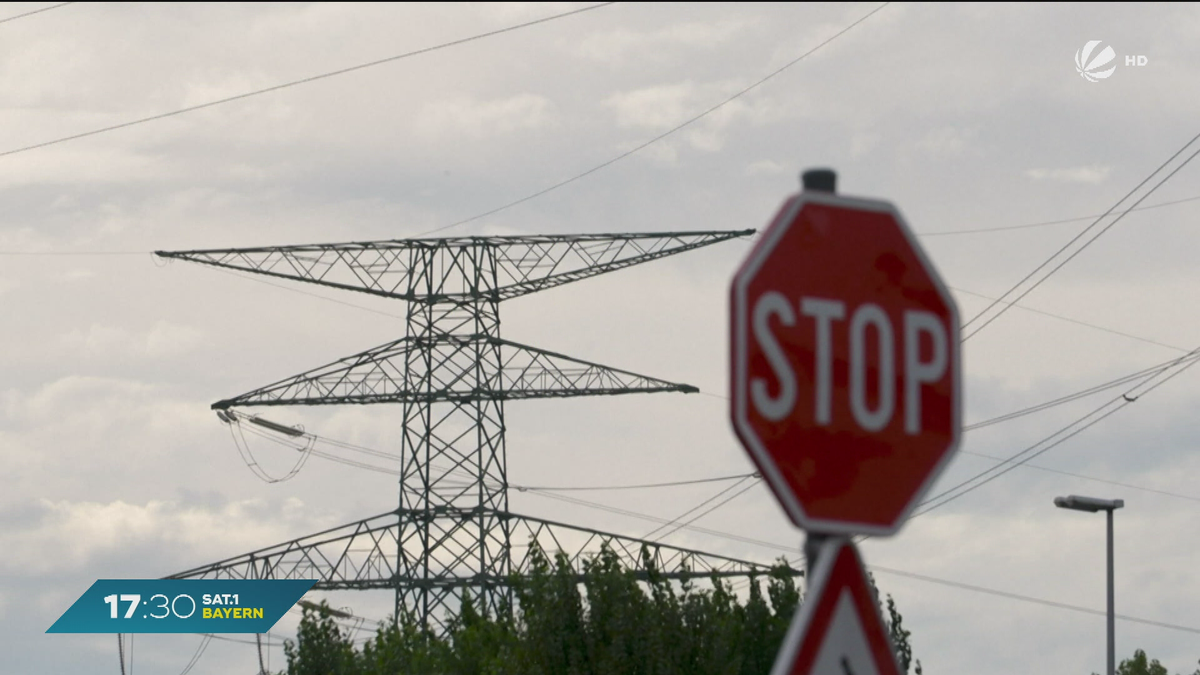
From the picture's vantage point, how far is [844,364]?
522cm

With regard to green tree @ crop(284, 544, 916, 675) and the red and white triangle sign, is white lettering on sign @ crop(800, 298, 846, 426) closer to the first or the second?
the red and white triangle sign

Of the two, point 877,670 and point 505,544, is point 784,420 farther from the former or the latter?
point 505,544

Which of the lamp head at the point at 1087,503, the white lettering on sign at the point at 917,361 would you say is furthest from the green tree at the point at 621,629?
the white lettering on sign at the point at 917,361

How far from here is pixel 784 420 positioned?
16.6 ft

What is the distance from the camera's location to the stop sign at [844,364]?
5047 mm

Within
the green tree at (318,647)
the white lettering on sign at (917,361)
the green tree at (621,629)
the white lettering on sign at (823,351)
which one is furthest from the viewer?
the green tree at (318,647)

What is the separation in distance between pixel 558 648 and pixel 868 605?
37.4 meters

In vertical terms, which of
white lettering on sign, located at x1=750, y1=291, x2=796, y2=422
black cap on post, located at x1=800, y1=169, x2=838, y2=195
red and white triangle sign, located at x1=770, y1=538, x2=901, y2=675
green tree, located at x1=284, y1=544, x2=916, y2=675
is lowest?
red and white triangle sign, located at x1=770, y1=538, x2=901, y2=675

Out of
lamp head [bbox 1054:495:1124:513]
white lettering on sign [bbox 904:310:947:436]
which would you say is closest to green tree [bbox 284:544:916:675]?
lamp head [bbox 1054:495:1124:513]

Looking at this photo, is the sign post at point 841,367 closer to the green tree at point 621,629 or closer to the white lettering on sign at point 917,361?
the white lettering on sign at point 917,361

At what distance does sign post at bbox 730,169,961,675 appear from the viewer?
5047 millimetres

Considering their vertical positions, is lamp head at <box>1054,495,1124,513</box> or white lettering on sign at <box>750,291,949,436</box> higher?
lamp head at <box>1054,495,1124,513</box>

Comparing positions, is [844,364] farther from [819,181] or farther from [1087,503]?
[1087,503]

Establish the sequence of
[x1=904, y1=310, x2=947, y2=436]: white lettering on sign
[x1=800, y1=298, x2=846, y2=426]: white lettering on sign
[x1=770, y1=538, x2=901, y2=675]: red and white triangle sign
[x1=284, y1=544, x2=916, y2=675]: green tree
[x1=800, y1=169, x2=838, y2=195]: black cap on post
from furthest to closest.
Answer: [x1=284, y1=544, x2=916, y2=675]: green tree → [x1=800, y1=169, x2=838, y2=195]: black cap on post → [x1=904, y1=310, x2=947, y2=436]: white lettering on sign → [x1=800, y1=298, x2=846, y2=426]: white lettering on sign → [x1=770, y1=538, x2=901, y2=675]: red and white triangle sign
